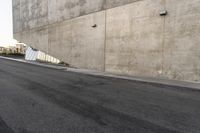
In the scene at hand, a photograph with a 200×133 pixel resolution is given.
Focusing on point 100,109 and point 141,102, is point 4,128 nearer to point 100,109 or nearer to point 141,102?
point 100,109

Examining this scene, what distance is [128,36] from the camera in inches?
647

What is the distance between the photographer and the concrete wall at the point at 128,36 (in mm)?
12711

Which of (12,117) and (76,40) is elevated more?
(76,40)

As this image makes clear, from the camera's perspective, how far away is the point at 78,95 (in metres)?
8.51

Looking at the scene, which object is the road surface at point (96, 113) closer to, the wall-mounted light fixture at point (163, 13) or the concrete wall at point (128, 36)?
the concrete wall at point (128, 36)

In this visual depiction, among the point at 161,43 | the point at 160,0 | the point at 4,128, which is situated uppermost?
the point at 160,0

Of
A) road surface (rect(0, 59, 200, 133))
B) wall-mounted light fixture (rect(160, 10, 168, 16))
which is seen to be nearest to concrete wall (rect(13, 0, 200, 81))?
wall-mounted light fixture (rect(160, 10, 168, 16))

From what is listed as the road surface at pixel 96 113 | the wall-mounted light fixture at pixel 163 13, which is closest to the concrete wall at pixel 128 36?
the wall-mounted light fixture at pixel 163 13

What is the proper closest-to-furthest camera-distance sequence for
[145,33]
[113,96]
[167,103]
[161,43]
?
[167,103]
[113,96]
[161,43]
[145,33]

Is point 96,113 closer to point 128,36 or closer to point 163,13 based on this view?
point 163,13

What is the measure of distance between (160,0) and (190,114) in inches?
382

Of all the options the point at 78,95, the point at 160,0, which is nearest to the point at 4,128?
the point at 78,95

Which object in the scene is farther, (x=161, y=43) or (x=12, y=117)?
(x=161, y=43)

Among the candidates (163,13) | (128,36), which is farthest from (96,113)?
(128,36)
